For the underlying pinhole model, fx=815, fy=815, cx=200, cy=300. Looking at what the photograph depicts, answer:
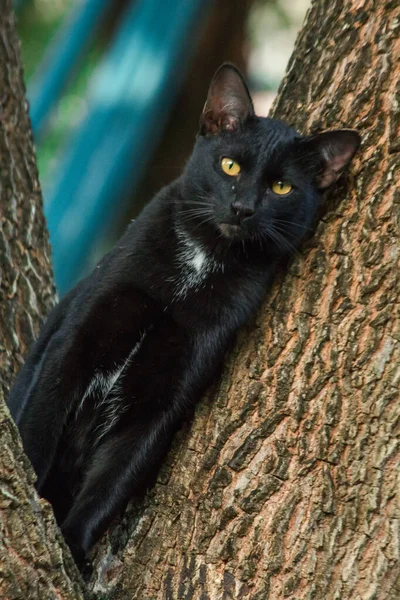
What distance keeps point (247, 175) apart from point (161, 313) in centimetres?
48

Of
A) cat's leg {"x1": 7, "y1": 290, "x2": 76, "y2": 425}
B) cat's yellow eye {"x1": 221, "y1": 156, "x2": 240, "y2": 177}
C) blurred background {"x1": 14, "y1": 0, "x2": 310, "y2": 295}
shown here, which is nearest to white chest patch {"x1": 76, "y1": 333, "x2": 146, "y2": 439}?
cat's leg {"x1": 7, "y1": 290, "x2": 76, "y2": 425}

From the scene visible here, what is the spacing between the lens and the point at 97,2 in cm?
600

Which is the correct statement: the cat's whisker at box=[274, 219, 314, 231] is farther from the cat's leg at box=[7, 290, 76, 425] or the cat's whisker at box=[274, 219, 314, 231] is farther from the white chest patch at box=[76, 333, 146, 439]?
the cat's leg at box=[7, 290, 76, 425]

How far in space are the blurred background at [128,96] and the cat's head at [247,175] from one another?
10.9ft

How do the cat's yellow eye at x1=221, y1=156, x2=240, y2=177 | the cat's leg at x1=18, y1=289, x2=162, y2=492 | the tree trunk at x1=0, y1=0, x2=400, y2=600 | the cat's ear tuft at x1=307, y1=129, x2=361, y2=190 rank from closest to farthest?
the tree trunk at x1=0, y1=0, x2=400, y2=600, the cat's ear tuft at x1=307, y1=129, x2=361, y2=190, the cat's leg at x1=18, y1=289, x2=162, y2=492, the cat's yellow eye at x1=221, y1=156, x2=240, y2=177

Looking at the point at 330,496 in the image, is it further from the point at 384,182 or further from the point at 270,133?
the point at 270,133

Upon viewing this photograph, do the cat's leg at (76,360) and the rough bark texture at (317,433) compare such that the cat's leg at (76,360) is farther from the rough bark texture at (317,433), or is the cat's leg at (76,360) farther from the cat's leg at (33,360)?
the rough bark texture at (317,433)

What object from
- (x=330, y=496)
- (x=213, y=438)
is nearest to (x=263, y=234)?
(x=213, y=438)

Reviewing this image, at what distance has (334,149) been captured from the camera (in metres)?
2.08

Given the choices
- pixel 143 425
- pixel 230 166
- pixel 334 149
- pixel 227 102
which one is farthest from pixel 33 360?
pixel 334 149

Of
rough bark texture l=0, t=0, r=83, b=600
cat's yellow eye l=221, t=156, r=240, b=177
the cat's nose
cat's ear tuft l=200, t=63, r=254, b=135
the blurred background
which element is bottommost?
rough bark texture l=0, t=0, r=83, b=600

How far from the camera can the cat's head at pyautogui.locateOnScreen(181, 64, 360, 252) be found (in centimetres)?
229

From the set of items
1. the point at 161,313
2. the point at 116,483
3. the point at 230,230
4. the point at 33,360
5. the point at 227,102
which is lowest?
the point at 116,483

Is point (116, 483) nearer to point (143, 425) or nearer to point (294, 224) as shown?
point (143, 425)
